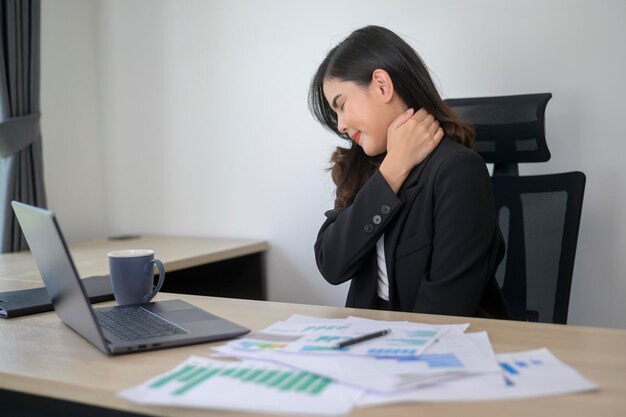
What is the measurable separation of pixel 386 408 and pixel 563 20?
5.73ft

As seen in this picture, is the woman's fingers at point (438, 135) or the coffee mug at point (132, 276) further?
the woman's fingers at point (438, 135)

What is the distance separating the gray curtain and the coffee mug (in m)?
1.43

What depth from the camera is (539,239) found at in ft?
5.74

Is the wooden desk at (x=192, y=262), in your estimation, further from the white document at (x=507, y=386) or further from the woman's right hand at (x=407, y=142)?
the white document at (x=507, y=386)

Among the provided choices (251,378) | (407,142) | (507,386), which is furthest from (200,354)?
(407,142)

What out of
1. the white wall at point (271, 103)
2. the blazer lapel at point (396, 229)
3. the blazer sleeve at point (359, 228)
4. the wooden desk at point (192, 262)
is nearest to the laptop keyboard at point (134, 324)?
the blazer sleeve at point (359, 228)

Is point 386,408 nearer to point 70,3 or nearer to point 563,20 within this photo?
point 563,20

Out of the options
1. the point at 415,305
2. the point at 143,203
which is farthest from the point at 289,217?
the point at 415,305

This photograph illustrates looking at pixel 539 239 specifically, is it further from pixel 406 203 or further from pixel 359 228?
pixel 359 228

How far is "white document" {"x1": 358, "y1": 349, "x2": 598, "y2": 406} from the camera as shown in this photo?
0.73m

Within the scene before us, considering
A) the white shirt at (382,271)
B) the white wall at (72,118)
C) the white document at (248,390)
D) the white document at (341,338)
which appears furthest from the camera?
the white wall at (72,118)

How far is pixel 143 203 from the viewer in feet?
9.65

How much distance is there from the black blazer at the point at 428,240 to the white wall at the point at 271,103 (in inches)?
33.7

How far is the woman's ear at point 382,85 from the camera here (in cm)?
147
